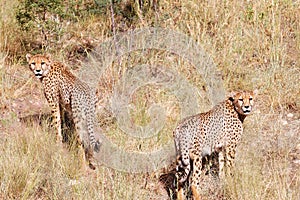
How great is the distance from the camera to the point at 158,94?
740cm

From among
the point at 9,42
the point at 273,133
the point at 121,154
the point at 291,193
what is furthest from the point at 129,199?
the point at 9,42

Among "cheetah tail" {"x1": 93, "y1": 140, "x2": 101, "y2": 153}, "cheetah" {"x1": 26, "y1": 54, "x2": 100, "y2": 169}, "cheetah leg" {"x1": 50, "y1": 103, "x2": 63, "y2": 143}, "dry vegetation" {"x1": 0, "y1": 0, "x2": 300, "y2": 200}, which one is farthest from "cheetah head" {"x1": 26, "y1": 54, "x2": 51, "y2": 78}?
"cheetah tail" {"x1": 93, "y1": 140, "x2": 101, "y2": 153}

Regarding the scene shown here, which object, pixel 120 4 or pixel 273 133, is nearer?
pixel 273 133

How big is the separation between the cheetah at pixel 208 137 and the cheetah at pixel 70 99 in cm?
114

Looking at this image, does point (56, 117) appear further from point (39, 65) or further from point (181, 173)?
point (181, 173)

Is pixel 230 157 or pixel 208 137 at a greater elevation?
pixel 208 137

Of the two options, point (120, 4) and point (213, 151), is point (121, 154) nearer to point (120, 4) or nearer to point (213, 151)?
point (213, 151)

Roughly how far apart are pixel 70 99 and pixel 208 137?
1.70 meters

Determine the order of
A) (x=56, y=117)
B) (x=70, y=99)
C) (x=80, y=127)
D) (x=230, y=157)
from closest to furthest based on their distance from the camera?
1. (x=230, y=157)
2. (x=80, y=127)
3. (x=70, y=99)
4. (x=56, y=117)

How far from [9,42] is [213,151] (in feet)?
12.9

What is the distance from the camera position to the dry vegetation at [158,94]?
5578 mm

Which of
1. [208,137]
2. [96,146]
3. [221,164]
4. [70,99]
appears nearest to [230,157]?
[221,164]

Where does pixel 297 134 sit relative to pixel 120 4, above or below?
below

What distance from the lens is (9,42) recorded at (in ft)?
27.9
